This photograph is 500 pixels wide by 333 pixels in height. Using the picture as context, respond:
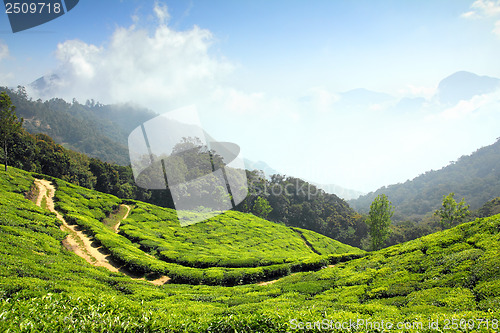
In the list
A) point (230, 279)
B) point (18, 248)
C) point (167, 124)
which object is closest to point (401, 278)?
point (230, 279)

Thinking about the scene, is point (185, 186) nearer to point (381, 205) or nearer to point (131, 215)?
point (131, 215)

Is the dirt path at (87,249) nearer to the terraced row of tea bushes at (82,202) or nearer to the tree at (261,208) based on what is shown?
the terraced row of tea bushes at (82,202)

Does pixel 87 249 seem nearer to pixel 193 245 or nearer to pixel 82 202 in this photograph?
pixel 193 245

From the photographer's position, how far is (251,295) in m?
10.3

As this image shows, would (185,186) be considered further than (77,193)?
Yes

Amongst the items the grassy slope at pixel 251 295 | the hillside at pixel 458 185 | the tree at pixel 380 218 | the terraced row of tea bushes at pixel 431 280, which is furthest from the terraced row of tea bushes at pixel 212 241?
Result: the hillside at pixel 458 185

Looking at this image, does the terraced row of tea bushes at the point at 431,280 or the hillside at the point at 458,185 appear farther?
the hillside at the point at 458,185

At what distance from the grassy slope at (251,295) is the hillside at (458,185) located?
138658 millimetres

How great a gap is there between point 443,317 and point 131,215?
1175 inches

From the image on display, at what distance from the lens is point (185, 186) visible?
153 feet

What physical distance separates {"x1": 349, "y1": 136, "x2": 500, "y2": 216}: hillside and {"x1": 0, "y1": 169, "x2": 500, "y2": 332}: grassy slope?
138658 mm

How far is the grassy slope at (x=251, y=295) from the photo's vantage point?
16.0 ft

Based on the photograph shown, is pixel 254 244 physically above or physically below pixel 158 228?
below

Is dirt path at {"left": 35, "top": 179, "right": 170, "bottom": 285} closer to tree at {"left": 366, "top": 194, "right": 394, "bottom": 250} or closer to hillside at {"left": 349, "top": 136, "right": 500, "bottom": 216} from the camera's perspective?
tree at {"left": 366, "top": 194, "right": 394, "bottom": 250}
